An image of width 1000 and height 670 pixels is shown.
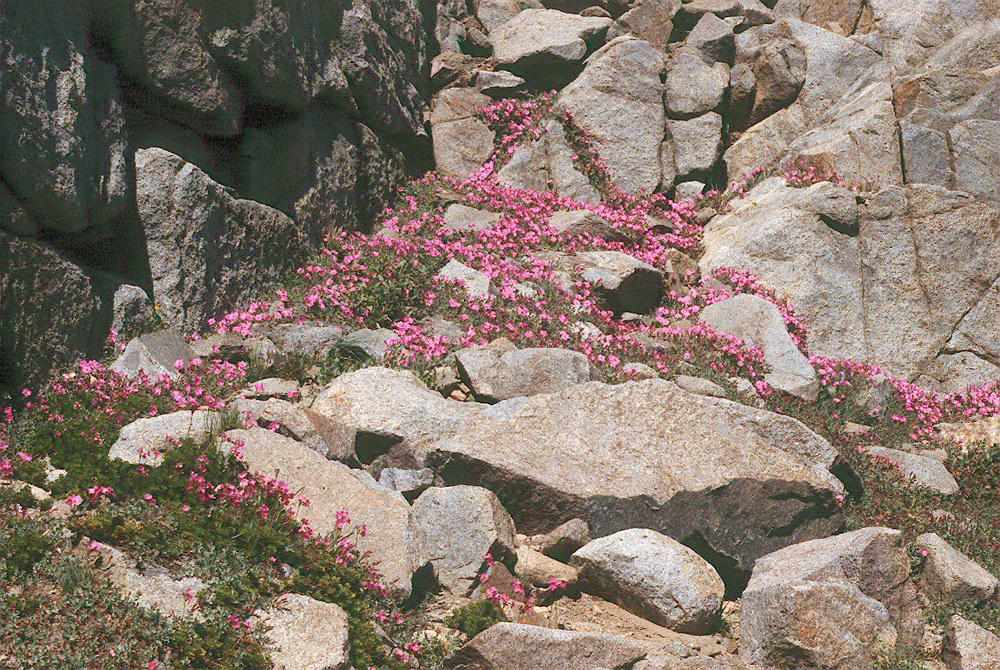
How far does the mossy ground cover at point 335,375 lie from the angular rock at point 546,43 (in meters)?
1.47

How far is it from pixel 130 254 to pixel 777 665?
30.6 ft

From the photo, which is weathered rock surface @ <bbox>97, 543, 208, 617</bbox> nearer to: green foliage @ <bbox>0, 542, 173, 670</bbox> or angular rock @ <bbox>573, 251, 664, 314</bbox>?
green foliage @ <bbox>0, 542, 173, 670</bbox>

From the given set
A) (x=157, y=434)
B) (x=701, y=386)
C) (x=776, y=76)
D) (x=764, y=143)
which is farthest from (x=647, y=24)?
(x=157, y=434)

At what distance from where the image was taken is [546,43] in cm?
1995

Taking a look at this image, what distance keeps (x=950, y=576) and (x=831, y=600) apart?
2455 mm

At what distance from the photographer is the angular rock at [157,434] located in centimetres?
738

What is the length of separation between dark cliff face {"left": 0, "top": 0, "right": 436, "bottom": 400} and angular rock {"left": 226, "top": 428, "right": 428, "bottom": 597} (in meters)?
2.99

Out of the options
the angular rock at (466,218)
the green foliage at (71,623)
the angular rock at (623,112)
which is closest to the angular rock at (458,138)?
the angular rock at (466,218)

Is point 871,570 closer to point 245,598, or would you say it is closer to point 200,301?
point 245,598

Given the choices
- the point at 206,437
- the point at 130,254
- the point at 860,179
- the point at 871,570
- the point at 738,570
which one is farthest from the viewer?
the point at 860,179

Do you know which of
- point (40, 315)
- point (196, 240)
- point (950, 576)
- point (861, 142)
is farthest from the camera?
point (861, 142)

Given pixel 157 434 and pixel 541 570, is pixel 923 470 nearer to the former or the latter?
pixel 541 570

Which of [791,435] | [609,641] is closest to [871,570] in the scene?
[791,435]

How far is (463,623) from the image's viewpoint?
705 centimetres
